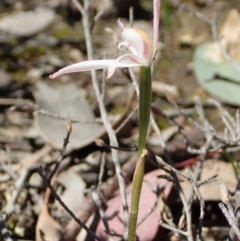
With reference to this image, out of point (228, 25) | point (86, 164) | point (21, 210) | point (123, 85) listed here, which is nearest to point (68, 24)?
point (123, 85)

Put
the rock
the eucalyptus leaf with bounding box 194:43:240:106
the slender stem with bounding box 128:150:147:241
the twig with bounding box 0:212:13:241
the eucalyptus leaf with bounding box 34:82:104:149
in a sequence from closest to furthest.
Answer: the slender stem with bounding box 128:150:147:241
the twig with bounding box 0:212:13:241
the eucalyptus leaf with bounding box 34:82:104:149
the eucalyptus leaf with bounding box 194:43:240:106
the rock

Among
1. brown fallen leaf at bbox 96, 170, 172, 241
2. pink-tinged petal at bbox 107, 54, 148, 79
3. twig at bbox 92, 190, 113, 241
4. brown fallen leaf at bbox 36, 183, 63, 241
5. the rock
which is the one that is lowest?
brown fallen leaf at bbox 36, 183, 63, 241

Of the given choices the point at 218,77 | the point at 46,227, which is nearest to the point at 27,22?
the point at 218,77

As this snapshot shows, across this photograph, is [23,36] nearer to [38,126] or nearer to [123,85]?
[123,85]

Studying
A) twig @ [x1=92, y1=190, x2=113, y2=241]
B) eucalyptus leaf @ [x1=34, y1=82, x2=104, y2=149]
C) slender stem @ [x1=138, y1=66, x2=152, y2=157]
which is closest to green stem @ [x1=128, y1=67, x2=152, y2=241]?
slender stem @ [x1=138, y1=66, x2=152, y2=157]

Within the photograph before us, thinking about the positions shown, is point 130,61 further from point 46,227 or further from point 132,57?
point 46,227

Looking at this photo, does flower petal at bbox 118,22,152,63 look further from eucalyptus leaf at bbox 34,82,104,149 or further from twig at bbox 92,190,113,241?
eucalyptus leaf at bbox 34,82,104,149

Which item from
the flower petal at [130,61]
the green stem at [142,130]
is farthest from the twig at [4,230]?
the flower petal at [130,61]
